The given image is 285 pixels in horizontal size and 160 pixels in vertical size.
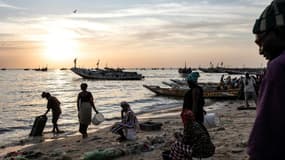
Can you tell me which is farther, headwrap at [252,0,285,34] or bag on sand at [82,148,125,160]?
bag on sand at [82,148,125,160]

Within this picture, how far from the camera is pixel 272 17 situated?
173cm

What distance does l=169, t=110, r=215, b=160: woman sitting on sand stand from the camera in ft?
17.8

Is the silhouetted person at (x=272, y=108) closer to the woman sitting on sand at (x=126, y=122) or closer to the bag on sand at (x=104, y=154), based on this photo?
the bag on sand at (x=104, y=154)

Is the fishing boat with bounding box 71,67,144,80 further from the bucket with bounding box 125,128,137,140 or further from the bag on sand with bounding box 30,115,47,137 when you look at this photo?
the bucket with bounding box 125,128,137,140

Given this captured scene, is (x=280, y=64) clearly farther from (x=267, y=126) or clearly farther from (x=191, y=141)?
(x=191, y=141)

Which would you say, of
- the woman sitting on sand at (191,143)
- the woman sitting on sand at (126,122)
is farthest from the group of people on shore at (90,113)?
the woman sitting on sand at (191,143)

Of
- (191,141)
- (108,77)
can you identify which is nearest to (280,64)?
(191,141)

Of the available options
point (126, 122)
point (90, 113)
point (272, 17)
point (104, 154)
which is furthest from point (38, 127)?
point (272, 17)

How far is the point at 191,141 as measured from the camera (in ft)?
18.0

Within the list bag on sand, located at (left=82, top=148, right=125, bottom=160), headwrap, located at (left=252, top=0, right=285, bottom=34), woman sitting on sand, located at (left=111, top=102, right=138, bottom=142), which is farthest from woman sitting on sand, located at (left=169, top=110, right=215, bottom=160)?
woman sitting on sand, located at (left=111, top=102, right=138, bottom=142)

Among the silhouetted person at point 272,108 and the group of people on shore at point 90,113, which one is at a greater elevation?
the silhouetted person at point 272,108

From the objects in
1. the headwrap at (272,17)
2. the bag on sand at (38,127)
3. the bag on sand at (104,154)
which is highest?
the headwrap at (272,17)

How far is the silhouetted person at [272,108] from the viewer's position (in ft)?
5.21

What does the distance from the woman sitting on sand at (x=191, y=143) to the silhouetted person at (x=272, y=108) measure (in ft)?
12.3
